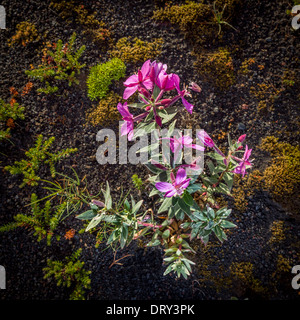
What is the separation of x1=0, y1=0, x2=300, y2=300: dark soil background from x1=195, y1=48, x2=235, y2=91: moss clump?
66 millimetres

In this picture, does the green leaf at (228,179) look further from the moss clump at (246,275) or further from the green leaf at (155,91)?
the moss clump at (246,275)

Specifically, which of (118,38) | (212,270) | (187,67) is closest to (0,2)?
(118,38)

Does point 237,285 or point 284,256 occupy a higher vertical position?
point 284,256

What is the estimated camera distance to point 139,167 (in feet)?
8.23

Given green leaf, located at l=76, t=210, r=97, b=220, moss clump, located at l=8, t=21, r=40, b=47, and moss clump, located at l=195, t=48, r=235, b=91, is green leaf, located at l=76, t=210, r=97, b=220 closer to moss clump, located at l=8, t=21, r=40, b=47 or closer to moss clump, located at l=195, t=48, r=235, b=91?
moss clump, located at l=195, t=48, r=235, b=91

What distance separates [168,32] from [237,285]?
2570 mm

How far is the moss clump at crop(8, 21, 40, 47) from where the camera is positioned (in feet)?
8.74

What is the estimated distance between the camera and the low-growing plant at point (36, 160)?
2.41 meters

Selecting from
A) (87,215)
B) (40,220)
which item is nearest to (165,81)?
(87,215)

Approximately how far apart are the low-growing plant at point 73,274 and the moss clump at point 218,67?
212cm

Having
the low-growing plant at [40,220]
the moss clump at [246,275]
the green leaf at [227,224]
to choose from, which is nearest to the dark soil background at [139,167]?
the moss clump at [246,275]

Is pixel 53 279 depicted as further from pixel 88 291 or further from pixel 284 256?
pixel 284 256

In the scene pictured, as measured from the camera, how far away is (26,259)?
2527mm

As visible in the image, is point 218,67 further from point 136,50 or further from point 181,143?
point 181,143
